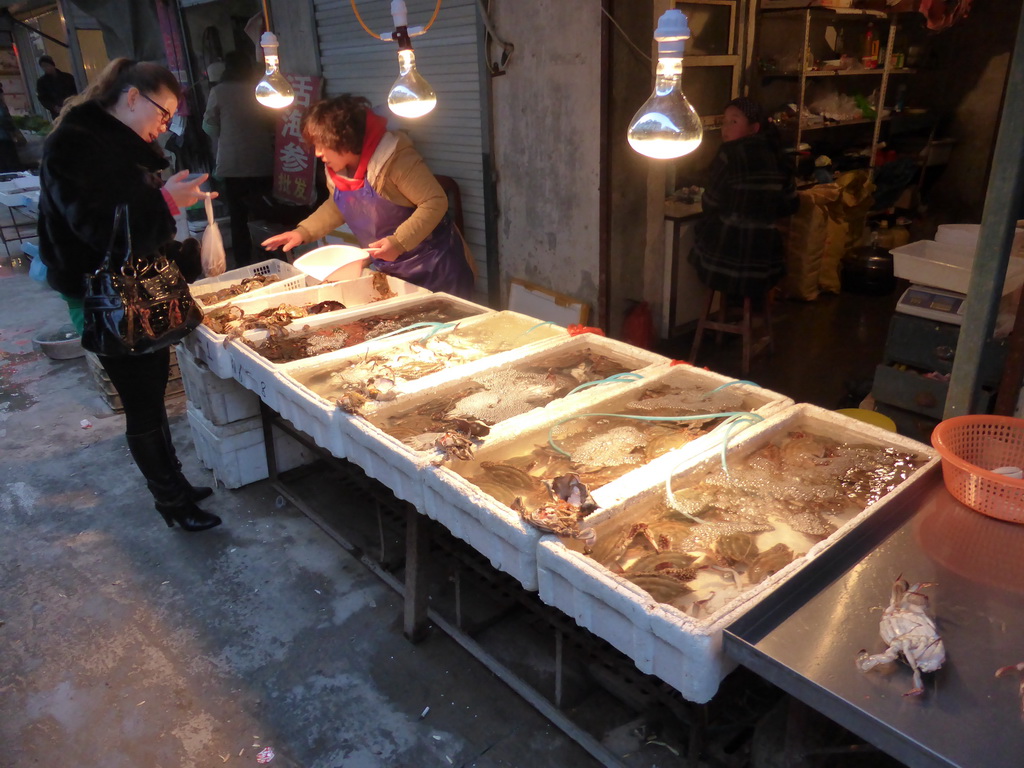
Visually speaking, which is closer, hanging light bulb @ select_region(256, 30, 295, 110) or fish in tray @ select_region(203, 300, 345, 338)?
fish in tray @ select_region(203, 300, 345, 338)

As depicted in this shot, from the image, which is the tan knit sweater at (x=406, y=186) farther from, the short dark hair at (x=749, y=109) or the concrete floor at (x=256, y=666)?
the short dark hair at (x=749, y=109)

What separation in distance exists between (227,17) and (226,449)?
7.65m

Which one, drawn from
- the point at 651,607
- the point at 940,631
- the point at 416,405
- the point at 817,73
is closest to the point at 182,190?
the point at 416,405

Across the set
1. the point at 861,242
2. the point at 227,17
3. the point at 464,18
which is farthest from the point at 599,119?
the point at 227,17

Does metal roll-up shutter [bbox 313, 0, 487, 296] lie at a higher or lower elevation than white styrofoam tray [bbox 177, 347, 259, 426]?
higher

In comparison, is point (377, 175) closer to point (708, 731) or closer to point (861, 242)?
point (708, 731)

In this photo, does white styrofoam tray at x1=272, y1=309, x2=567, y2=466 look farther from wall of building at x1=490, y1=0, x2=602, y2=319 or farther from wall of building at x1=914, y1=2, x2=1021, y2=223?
wall of building at x1=914, y1=2, x2=1021, y2=223

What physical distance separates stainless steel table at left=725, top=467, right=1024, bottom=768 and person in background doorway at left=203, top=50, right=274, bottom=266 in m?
7.34

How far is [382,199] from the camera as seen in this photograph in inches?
163

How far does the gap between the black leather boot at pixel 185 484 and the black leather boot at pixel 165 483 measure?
22 mm

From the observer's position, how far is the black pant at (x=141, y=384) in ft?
11.0

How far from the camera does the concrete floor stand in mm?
2502

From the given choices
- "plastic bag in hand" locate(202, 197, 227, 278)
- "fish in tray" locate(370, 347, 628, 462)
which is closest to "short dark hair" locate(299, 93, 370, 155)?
"plastic bag in hand" locate(202, 197, 227, 278)

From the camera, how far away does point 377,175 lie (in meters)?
4.05
